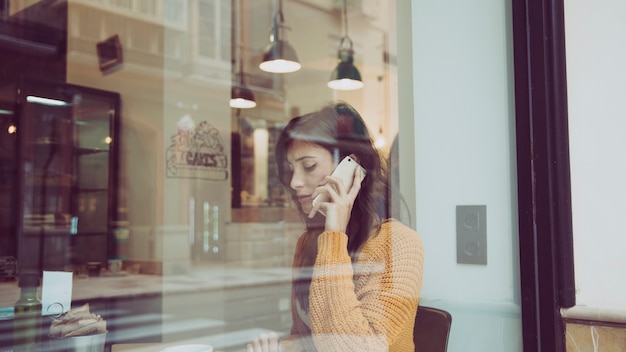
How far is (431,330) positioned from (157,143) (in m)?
5.73

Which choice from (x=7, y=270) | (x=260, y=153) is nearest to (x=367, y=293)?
(x=7, y=270)

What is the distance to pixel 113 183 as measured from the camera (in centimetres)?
635

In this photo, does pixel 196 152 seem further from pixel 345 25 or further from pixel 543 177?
pixel 543 177

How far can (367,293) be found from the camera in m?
1.29

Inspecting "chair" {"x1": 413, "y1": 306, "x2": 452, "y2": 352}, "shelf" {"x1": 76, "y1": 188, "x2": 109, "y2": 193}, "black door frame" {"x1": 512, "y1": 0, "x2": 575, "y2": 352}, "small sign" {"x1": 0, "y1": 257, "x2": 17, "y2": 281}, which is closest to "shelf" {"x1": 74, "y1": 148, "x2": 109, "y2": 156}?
"shelf" {"x1": 76, "y1": 188, "x2": 109, "y2": 193}

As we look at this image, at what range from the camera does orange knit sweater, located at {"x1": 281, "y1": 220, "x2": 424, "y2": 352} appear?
A: 49.2 inches

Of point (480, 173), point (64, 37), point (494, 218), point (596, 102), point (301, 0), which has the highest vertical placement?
point (301, 0)

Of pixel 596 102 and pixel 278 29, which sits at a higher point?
pixel 278 29

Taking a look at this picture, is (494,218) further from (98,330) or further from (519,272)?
(98,330)

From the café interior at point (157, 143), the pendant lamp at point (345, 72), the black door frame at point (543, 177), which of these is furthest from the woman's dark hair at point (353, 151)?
the café interior at point (157, 143)

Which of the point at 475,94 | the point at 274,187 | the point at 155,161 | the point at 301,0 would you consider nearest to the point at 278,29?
the point at 301,0

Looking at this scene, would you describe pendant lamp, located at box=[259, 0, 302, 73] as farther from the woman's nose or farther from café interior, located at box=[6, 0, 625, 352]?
the woman's nose

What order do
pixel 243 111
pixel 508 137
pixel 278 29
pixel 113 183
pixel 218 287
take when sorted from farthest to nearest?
pixel 243 111
pixel 113 183
pixel 218 287
pixel 278 29
pixel 508 137

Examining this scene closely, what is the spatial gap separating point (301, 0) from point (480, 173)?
572 centimetres
